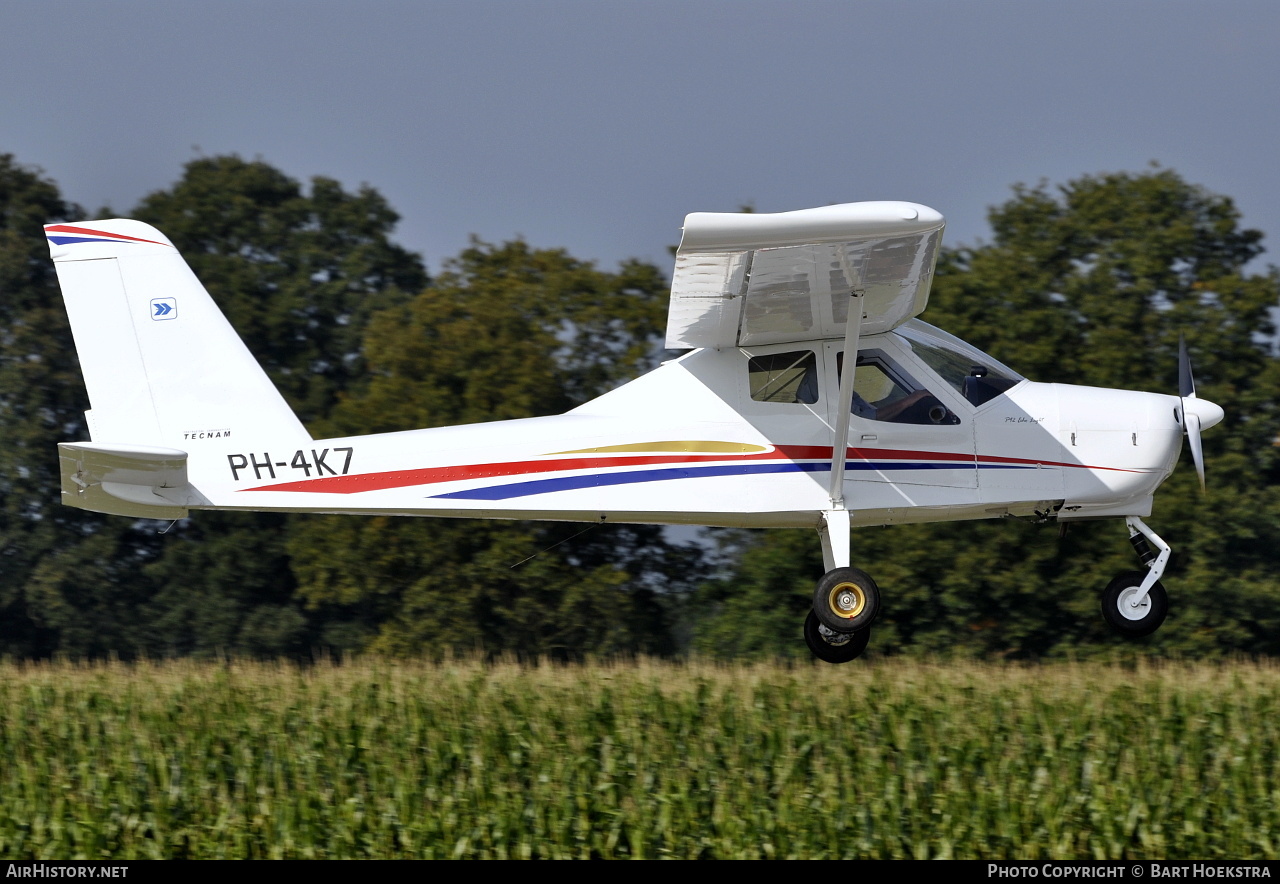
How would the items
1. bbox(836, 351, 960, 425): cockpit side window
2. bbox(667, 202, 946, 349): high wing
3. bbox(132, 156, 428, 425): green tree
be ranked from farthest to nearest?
bbox(132, 156, 428, 425): green tree < bbox(836, 351, 960, 425): cockpit side window < bbox(667, 202, 946, 349): high wing

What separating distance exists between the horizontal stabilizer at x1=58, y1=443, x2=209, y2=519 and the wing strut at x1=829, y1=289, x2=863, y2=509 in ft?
16.0

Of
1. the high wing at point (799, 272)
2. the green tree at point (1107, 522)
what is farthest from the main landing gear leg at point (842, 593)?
the green tree at point (1107, 522)

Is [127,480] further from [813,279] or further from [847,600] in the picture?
[847,600]

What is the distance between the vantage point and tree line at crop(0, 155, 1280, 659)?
21938 mm

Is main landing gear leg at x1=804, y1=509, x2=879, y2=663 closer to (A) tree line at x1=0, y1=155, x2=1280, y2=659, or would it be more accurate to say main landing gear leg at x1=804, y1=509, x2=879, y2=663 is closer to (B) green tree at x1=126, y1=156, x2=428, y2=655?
(A) tree line at x1=0, y1=155, x2=1280, y2=659

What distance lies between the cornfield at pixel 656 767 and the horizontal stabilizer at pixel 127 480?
1591 mm

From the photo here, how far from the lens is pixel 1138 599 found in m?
11.1

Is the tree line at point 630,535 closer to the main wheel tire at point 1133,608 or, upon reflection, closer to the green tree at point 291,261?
the green tree at point 291,261

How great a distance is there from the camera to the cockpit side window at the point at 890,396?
10.8 metres

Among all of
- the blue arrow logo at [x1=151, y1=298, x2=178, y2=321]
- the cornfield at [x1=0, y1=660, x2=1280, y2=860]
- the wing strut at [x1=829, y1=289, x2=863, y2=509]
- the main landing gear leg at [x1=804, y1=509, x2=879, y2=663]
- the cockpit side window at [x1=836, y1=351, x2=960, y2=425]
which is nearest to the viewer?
the cornfield at [x1=0, y1=660, x2=1280, y2=860]

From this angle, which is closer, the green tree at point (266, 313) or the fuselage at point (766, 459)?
the fuselage at point (766, 459)

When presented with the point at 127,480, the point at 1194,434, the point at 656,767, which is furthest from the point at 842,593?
the point at 127,480

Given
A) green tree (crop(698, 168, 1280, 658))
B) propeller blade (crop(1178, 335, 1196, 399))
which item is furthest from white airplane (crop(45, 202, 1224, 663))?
green tree (crop(698, 168, 1280, 658))

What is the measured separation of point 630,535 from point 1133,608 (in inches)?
521
